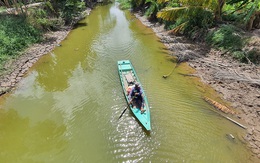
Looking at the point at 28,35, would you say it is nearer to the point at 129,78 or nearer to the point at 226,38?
the point at 129,78

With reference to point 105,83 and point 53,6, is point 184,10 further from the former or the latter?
point 53,6

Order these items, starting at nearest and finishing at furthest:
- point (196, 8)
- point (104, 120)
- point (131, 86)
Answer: point (104, 120) < point (131, 86) < point (196, 8)

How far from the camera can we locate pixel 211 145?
7152 mm

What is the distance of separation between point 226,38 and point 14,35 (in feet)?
49.0

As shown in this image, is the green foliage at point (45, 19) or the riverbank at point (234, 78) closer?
the riverbank at point (234, 78)

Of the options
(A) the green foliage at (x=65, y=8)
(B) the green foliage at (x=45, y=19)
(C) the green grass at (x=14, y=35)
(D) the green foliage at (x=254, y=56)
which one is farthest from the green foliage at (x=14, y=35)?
(D) the green foliage at (x=254, y=56)

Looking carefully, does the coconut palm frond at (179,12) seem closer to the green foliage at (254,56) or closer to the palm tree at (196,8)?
the palm tree at (196,8)

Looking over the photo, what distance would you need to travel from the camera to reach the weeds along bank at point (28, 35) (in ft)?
39.3

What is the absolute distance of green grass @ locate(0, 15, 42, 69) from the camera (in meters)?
12.9

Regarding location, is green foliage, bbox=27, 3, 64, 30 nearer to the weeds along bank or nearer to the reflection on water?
the weeds along bank

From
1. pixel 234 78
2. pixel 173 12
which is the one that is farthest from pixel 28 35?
pixel 234 78

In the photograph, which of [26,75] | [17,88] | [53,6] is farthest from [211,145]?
[53,6]

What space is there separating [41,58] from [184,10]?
11.1 meters

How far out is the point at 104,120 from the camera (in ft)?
27.5
